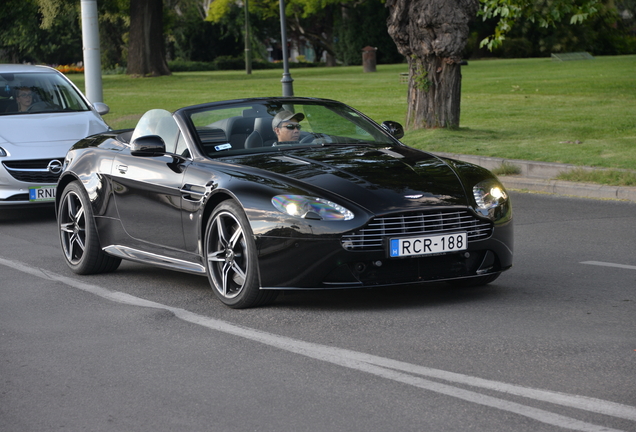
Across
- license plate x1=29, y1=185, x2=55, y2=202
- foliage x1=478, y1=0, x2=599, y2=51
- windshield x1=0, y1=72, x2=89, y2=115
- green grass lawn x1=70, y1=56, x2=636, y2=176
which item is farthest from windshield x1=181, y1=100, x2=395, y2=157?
foliage x1=478, y1=0, x2=599, y2=51

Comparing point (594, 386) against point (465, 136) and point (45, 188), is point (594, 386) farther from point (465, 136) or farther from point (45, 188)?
point (465, 136)

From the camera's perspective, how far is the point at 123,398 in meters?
4.32

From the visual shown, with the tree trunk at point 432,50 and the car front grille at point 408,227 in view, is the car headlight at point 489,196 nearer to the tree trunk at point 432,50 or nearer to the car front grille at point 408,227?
the car front grille at point 408,227

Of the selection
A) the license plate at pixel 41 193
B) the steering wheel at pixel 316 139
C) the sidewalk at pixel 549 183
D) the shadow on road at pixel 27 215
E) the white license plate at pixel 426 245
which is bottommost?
the shadow on road at pixel 27 215

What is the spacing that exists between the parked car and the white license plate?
235 inches

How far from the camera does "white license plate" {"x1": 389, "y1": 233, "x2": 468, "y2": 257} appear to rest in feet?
18.4

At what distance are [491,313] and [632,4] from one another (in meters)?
67.8

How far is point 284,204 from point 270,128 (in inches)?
52.2

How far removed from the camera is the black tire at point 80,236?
7.46m

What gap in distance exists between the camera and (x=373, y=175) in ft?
19.6

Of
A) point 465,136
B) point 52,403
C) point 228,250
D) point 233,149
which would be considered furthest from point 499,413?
point 465,136

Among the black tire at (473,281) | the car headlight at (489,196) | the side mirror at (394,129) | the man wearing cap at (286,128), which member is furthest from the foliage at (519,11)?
the car headlight at (489,196)

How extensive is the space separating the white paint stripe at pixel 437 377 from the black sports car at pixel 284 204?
41cm

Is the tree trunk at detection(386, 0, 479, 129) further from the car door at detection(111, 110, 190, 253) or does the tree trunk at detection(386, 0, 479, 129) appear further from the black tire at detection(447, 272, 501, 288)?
the black tire at detection(447, 272, 501, 288)
